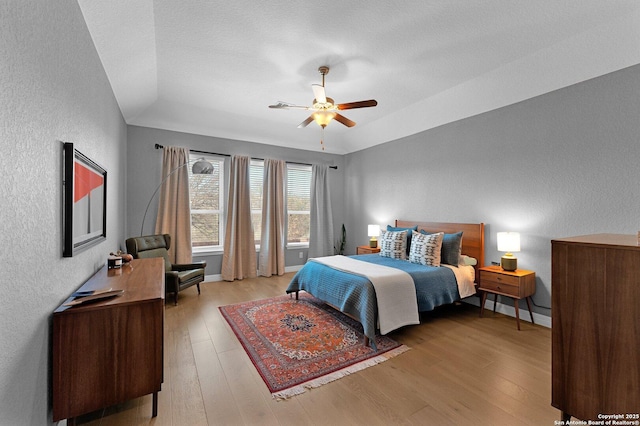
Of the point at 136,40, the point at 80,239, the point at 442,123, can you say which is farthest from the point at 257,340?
the point at 442,123

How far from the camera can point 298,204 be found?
5965 millimetres

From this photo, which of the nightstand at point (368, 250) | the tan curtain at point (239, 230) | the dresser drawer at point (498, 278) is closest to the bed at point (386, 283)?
the dresser drawer at point (498, 278)

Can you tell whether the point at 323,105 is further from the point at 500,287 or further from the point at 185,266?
the point at 185,266

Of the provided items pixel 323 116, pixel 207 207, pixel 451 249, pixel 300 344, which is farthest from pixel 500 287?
pixel 207 207

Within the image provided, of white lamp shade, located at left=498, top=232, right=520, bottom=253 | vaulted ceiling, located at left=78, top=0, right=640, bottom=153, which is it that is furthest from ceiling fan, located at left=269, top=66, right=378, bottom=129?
white lamp shade, located at left=498, top=232, right=520, bottom=253

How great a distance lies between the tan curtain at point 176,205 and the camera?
450 cm

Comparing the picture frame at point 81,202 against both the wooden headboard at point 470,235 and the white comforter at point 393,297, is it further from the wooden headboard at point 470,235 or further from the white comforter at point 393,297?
the wooden headboard at point 470,235

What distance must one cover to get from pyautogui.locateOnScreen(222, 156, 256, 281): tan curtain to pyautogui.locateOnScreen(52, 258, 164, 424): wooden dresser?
3.23m

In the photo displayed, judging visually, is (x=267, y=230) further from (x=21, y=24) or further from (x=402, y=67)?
(x=21, y=24)

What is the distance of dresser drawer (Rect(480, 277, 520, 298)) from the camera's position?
306cm

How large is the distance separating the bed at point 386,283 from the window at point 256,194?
194 cm

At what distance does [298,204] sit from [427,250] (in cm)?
307

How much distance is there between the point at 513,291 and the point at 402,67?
279 cm

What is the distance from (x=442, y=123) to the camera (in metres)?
4.29
